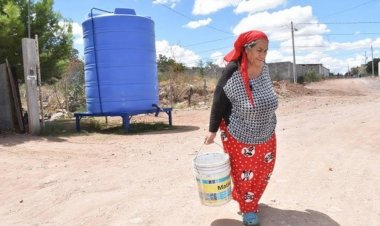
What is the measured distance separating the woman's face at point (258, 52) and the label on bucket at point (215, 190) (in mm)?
841

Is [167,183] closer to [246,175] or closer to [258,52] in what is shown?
[246,175]

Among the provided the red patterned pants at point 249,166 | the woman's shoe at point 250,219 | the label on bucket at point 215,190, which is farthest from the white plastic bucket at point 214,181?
the woman's shoe at point 250,219

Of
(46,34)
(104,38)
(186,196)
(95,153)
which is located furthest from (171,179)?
(46,34)

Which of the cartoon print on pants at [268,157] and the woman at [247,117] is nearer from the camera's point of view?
the woman at [247,117]

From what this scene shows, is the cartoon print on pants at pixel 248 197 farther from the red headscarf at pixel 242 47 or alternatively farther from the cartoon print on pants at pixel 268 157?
the red headscarf at pixel 242 47

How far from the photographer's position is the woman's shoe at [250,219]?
3311mm

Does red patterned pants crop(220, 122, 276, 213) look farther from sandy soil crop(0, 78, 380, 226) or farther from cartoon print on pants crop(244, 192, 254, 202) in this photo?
sandy soil crop(0, 78, 380, 226)

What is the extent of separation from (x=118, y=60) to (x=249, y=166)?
6928mm

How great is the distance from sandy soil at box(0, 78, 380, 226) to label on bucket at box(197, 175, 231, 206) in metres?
0.35

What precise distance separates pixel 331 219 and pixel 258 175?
68 cm

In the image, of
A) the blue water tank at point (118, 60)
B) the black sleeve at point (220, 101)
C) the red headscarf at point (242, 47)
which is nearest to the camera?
the red headscarf at point (242, 47)

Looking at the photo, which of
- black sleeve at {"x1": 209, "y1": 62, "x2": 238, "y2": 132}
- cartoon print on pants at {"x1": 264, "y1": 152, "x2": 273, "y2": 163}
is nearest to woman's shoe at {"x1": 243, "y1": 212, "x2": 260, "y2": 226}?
cartoon print on pants at {"x1": 264, "y1": 152, "x2": 273, "y2": 163}

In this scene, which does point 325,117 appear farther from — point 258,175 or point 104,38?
point 258,175

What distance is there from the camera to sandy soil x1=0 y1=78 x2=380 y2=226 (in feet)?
12.0
